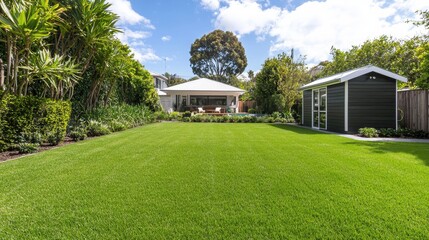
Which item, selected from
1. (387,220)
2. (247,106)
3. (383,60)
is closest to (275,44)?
(247,106)

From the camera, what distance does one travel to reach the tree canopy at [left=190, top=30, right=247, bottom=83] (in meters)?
48.6

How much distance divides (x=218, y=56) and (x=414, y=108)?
4039 centimetres

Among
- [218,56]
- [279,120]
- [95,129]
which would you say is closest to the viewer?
[95,129]

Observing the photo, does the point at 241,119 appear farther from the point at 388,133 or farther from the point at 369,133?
the point at 388,133

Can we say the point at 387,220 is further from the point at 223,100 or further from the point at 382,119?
the point at 223,100

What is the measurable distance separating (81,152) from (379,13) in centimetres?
1847

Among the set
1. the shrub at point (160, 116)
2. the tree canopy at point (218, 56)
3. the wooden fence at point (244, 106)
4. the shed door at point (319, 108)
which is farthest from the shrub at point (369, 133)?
the tree canopy at point (218, 56)

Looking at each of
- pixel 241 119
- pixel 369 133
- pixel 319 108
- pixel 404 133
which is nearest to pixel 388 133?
pixel 404 133

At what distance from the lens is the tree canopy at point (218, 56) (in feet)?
159

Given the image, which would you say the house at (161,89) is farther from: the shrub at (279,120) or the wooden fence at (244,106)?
the shrub at (279,120)

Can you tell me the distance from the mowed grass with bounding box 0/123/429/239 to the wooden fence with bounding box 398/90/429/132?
6083 millimetres

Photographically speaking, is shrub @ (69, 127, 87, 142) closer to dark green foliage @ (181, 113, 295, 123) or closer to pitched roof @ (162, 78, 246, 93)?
dark green foliage @ (181, 113, 295, 123)

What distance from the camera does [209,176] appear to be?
4473 millimetres

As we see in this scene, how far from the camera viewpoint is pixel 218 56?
48906 millimetres
